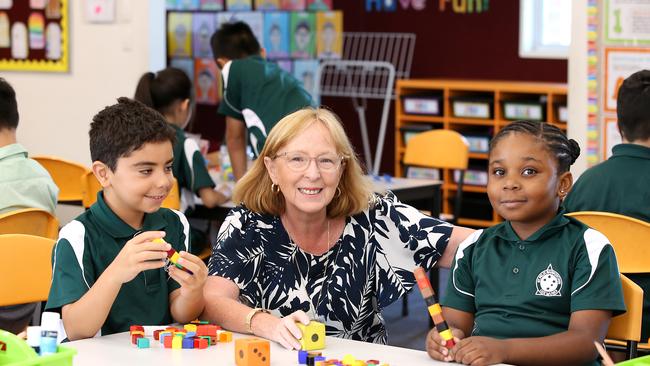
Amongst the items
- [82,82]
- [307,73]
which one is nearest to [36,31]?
[82,82]

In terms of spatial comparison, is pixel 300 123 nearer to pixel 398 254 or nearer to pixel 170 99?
pixel 398 254

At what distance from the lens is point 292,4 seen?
8.30 m

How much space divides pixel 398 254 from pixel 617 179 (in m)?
0.97

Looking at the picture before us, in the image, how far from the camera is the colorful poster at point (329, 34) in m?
8.22

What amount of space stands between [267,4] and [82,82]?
71.6 inches

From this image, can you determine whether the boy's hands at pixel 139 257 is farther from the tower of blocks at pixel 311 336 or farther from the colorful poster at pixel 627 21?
the colorful poster at pixel 627 21

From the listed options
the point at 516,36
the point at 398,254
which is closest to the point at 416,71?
the point at 516,36

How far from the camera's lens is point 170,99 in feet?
15.3

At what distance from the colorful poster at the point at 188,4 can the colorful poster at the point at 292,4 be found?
2.25 ft

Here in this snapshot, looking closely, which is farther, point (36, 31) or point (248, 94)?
point (36, 31)

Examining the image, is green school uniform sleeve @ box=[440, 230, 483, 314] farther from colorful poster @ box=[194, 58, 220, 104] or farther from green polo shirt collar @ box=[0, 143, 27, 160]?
colorful poster @ box=[194, 58, 220, 104]

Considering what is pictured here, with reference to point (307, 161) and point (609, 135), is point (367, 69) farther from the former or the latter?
point (307, 161)

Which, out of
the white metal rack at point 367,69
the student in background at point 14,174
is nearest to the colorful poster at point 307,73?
the white metal rack at point 367,69

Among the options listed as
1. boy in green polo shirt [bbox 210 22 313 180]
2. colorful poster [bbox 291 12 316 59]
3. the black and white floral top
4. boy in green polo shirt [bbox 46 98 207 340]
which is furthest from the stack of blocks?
colorful poster [bbox 291 12 316 59]
